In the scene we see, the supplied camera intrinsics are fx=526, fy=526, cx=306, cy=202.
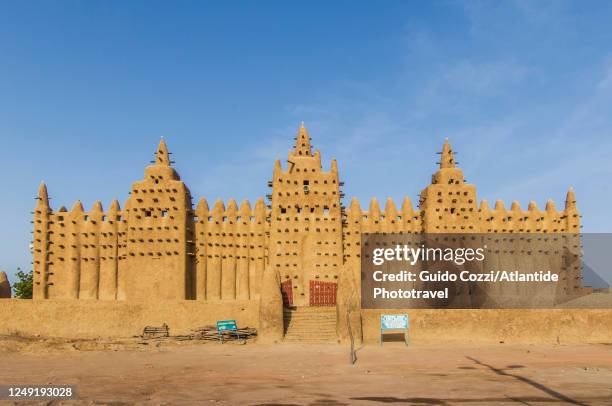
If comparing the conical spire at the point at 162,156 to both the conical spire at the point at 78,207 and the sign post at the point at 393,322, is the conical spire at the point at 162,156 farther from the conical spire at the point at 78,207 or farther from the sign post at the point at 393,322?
the sign post at the point at 393,322

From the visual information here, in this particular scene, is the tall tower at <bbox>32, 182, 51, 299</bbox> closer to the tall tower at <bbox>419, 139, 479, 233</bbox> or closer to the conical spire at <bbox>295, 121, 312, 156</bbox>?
the conical spire at <bbox>295, 121, 312, 156</bbox>

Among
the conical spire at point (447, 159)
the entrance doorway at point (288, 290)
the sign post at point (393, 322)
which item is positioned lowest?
the sign post at point (393, 322)

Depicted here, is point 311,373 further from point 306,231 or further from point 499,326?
point 306,231

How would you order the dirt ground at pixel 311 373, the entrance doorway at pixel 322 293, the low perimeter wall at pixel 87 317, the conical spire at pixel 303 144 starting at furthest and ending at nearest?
the conical spire at pixel 303 144, the entrance doorway at pixel 322 293, the low perimeter wall at pixel 87 317, the dirt ground at pixel 311 373

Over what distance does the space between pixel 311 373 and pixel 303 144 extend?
26.3 meters

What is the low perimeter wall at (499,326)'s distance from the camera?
25.6m

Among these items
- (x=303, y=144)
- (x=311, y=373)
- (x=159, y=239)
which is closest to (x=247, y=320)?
(x=159, y=239)

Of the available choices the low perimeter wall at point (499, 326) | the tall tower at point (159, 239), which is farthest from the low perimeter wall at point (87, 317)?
the low perimeter wall at point (499, 326)

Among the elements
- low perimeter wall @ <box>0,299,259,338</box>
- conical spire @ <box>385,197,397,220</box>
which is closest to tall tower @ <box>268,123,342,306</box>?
conical spire @ <box>385,197,397,220</box>

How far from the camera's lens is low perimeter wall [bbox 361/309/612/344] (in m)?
25.6

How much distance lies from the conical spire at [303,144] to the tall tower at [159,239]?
9.20m

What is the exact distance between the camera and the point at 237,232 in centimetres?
3969

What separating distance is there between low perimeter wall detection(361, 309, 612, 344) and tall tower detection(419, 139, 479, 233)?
13.8m

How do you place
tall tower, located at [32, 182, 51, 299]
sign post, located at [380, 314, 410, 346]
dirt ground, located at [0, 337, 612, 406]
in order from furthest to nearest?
1. tall tower, located at [32, 182, 51, 299]
2. sign post, located at [380, 314, 410, 346]
3. dirt ground, located at [0, 337, 612, 406]
